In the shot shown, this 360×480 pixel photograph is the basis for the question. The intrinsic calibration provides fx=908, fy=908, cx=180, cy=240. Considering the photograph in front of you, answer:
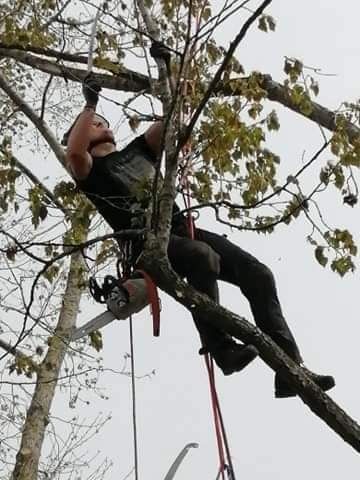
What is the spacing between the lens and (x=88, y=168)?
4.11 m

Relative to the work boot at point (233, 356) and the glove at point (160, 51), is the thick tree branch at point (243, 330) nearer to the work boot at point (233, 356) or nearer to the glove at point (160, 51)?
the work boot at point (233, 356)

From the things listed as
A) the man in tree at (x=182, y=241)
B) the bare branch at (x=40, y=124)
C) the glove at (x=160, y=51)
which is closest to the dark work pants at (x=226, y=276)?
the man in tree at (x=182, y=241)

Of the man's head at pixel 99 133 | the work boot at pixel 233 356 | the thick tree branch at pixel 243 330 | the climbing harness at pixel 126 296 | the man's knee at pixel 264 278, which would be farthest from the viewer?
the man's head at pixel 99 133

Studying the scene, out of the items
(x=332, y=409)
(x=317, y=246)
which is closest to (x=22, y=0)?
(x=317, y=246)

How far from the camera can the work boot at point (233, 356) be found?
3459mm

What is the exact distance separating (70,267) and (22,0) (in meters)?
2.99

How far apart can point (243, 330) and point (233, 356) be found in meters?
0.30

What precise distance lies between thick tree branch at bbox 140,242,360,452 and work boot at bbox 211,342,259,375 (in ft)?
0.23

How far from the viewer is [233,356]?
3.62m

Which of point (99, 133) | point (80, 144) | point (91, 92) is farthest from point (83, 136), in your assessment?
point (99, 133)

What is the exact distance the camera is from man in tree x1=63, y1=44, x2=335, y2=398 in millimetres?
3795

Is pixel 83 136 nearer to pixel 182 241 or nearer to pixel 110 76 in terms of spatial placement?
pixel 182 241

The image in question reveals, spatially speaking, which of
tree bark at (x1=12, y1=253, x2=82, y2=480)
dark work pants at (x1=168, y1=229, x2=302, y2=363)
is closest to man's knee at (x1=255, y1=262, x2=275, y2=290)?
dark work pants at (x1=168, y1=229, x2=302, y2=363)

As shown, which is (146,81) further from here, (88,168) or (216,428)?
(216,428)
